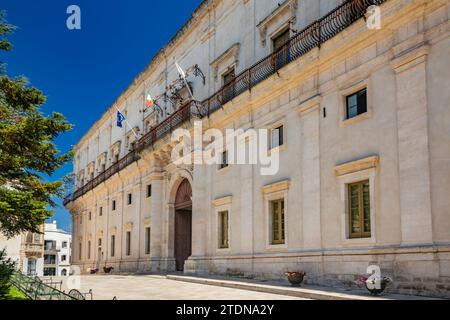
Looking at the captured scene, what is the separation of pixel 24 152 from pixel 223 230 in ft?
30.4

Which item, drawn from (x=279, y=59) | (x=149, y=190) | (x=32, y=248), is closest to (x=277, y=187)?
(x=279, y=59)

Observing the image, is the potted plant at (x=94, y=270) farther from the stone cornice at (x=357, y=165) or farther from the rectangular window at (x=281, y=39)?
the stone cornice at (x=357, y=165)

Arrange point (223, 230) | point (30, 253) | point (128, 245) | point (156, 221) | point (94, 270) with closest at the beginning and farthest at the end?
point (223, 230), point (156, 221), point (128, 245), point (94, 270), point (30, 253)

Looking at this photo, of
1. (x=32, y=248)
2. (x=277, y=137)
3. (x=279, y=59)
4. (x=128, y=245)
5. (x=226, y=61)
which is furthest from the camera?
(x=32, y=248)

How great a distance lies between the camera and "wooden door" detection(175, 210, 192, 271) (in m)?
27.2

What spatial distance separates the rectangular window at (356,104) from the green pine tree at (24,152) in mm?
8216

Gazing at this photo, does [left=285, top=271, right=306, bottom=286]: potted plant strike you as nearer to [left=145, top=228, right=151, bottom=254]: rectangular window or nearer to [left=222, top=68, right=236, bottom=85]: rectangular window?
[left=222, top=68, right=236, bottom=85]: rectangular window

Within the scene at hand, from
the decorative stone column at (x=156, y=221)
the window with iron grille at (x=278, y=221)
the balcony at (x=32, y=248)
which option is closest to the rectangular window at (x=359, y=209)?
the window with iron grille at (x=278, y=221)

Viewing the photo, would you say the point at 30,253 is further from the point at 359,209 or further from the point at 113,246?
the point at 359,209

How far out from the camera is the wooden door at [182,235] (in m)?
27.2

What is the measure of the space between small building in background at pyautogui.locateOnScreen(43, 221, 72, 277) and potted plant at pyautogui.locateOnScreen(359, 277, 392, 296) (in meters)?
87.9

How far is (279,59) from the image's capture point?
61.1ft

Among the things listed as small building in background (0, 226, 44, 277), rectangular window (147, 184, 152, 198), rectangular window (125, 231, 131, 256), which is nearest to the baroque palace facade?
rectangular window (147, 184, 152, 198)
